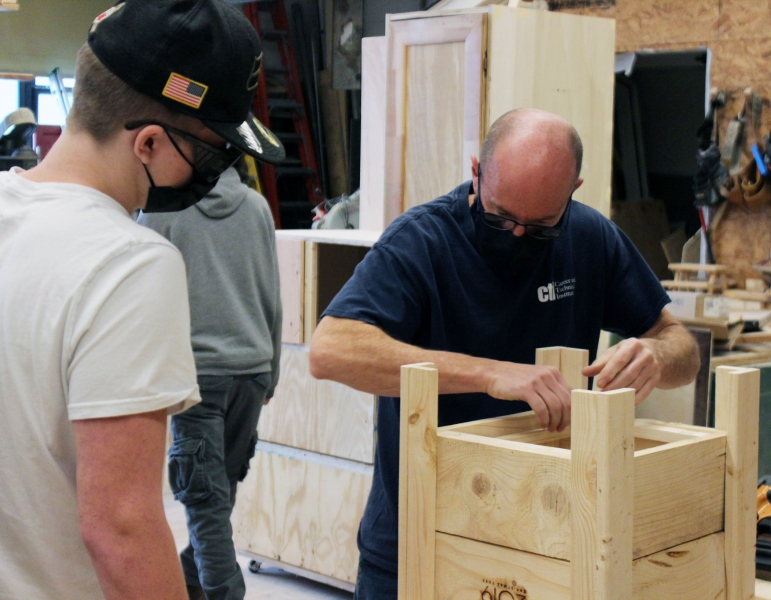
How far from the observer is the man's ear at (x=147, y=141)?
3.65 ft

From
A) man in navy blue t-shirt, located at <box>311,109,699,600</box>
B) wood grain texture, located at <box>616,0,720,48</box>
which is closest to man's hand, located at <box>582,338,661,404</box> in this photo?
man in navy blue t-shirt, located at <box>311,109,699,600</box>

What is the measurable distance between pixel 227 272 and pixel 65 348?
2.11 metres

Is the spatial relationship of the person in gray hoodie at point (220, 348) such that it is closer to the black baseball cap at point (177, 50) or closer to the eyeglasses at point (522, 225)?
the eyeglasses at point (522, 225)

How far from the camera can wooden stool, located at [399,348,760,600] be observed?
3.87 feet

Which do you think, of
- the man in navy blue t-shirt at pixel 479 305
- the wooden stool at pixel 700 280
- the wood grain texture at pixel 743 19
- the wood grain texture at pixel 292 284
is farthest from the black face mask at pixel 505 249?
the wood grain texture at pixel 743 19

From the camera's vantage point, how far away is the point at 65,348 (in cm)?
101

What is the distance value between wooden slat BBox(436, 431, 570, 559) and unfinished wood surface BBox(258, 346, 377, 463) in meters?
2.11

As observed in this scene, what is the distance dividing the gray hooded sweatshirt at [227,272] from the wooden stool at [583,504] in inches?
68.3

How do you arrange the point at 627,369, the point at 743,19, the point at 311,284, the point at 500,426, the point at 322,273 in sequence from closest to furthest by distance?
the point at 500,426 → the point at 627,369 → the point at 311,284 → the point at 322,273 → the point at 743,19

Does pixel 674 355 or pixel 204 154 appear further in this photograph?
pixel 674 355

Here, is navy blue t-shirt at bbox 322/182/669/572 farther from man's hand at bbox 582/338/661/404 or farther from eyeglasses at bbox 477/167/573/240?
man's hand at bbox 582/338/661/404

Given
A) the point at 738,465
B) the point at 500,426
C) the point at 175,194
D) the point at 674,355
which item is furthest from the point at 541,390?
the point at 175,194

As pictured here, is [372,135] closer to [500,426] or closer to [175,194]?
[500,426]

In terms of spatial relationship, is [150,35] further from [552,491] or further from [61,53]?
[61,53]
